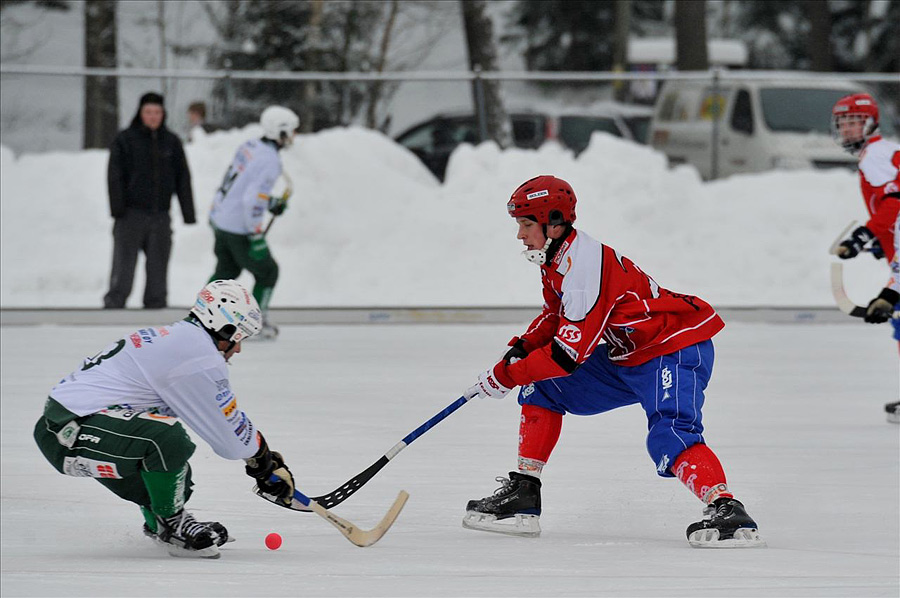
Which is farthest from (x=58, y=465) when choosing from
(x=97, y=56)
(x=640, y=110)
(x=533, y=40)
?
(x=533, y=40)

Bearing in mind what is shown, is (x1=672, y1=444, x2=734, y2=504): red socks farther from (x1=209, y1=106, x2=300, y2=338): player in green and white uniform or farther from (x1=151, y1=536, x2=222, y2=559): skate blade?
(x1=209, y1=106, x2=300, y2=338): player in green and white uniform

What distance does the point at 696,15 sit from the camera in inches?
632

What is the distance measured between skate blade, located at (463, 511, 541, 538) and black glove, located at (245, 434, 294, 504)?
684 millimetres

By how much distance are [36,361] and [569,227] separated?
4567 mm

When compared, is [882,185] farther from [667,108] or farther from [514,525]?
[667,108]

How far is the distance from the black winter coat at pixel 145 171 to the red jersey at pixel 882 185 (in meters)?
5.18

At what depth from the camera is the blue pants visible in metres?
4.22

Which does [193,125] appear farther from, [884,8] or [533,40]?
[884,8]

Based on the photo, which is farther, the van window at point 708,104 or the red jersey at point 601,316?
the van window at point 708,104

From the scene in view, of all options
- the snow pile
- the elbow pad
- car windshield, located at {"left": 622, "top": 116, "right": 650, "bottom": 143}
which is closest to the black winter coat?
the snow pile

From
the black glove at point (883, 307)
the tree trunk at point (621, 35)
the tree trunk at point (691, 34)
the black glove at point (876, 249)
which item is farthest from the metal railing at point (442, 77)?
the tree trunk at point (621, 35)

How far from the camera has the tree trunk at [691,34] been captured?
1605cm

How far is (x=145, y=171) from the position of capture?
9.77 m

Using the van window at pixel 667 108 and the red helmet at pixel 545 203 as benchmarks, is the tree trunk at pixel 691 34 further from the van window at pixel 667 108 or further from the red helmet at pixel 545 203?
the red helmet at pixel 545 203
